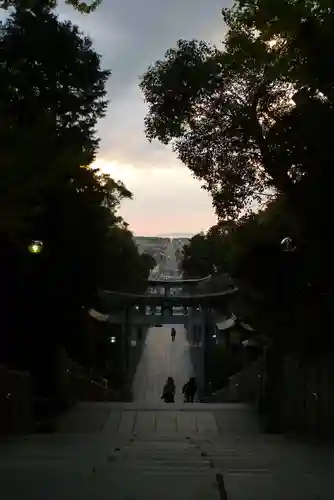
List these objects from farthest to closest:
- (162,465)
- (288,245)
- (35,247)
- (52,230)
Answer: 1. (52,230)
2. (35,247)
3. (288,245)
4. (162,465)

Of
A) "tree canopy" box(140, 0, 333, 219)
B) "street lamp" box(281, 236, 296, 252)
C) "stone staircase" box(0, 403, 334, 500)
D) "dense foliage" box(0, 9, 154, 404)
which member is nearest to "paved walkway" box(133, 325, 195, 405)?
"dense foliage" box(0, 9, 154, 404)

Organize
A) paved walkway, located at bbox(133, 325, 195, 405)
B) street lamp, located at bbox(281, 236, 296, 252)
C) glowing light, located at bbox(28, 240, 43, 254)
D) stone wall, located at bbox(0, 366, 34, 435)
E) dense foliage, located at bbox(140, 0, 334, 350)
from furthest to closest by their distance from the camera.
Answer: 1. paved walkway, located at bbox(133, 325, 195, 405)
2. glowing light, located at bbox(28, 240, 43, 254)
3. street lamp, located at bbox(281, 236, 296, 252)
4. stone wall, located at bbox(0, 366, 34, 435)
5. dense foliage, located at bbox(140, 0, 334, 350)

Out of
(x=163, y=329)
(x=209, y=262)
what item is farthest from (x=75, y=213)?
(x=163, y=329)

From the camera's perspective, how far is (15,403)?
1382 centimetres

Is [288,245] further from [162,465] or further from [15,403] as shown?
[162,465]

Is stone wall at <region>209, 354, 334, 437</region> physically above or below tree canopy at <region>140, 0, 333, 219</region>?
below

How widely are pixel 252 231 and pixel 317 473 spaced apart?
32.4 ft

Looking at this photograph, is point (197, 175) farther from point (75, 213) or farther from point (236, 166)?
point (75, 213)

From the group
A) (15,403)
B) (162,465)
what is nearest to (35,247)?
(15,403)

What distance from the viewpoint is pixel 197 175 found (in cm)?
1736

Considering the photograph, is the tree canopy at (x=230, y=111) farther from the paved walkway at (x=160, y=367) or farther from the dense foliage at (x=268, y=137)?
the paved walkway at (x=160, y=367)

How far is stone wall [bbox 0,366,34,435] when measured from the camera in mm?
13383

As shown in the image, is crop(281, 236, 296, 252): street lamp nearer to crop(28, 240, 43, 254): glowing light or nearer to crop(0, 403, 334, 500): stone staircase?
crop(0, 403, 334, 500): stone staircase

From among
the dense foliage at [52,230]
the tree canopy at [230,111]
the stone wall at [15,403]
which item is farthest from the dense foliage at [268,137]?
the stone wall at [15,403]
